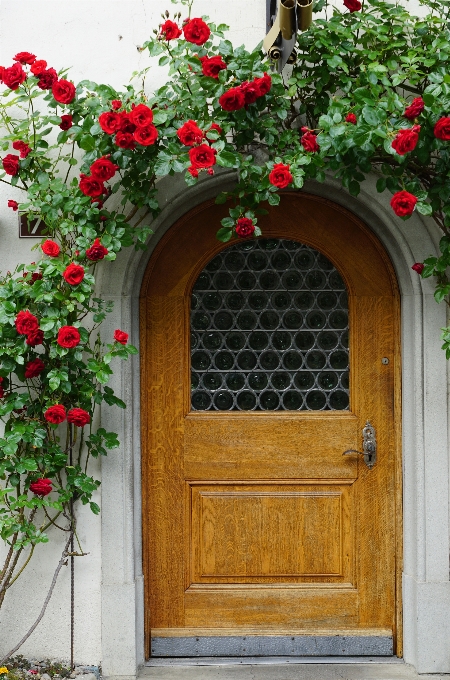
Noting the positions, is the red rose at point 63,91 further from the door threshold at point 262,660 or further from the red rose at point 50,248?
the door threshold at point 262,660

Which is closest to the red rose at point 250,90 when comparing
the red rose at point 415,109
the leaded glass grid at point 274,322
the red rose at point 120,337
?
the red rose at point 415,109

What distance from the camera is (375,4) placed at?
3.54 metres

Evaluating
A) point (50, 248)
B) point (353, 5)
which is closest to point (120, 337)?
point (50, 248)

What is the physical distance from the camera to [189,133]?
322 cm

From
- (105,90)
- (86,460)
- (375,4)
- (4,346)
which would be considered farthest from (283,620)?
(375,4)

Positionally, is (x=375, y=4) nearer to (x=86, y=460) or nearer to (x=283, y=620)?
(x=86, y=460)

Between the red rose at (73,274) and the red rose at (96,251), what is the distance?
0.08 metres

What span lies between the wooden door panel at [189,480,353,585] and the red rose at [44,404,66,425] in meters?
0.94

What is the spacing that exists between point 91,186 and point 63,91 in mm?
414

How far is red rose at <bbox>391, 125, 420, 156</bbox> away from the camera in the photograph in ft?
10.2

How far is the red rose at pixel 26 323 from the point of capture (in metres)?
3.39

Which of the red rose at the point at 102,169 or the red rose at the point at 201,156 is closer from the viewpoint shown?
the red rose at the point at 201,156

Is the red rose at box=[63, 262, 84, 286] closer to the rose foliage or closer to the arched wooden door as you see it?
the rose foliage

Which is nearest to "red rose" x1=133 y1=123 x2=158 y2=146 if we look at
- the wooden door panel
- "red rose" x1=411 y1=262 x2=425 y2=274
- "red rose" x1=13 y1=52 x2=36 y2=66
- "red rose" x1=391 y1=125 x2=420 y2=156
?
"red rose" x1=13 y1=52 x2=36 y2=66
